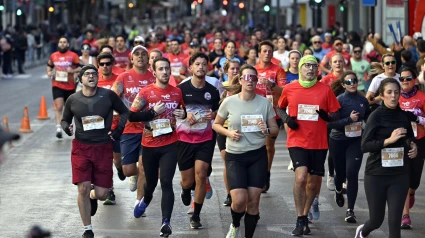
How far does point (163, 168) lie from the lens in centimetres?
1107

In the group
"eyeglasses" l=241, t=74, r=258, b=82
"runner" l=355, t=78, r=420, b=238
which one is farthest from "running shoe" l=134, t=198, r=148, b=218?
"runner" l=355, t=78, r=420, b=238

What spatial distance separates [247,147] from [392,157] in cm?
135

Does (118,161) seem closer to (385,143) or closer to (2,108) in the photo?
(385,143)

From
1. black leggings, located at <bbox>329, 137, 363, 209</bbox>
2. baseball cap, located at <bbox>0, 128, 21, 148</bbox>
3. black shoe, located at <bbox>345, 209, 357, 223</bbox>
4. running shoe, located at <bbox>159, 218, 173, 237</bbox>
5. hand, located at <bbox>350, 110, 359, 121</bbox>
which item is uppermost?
baseball cap, located at <bbox>0, 128, 21, 148</bbox>

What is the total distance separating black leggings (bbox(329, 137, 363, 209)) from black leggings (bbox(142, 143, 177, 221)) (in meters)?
1.93

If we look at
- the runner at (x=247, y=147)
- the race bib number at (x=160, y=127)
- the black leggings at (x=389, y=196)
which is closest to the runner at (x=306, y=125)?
the runner at (x=247, y=147)

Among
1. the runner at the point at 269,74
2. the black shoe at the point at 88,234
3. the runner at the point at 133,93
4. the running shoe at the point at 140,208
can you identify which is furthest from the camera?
the runner at the point at 269,74

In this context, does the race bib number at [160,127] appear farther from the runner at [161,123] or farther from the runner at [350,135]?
the runner at [350,135]

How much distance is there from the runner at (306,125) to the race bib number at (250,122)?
770 mm

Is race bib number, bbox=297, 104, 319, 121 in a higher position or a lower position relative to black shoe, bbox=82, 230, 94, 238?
higher

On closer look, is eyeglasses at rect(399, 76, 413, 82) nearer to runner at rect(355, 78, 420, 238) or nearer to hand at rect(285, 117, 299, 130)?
hand at rect(285, 117, 299, 130)

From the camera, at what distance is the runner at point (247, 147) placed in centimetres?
1019

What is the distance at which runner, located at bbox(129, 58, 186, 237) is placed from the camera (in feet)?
36.2

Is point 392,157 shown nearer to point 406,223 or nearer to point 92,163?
point 406,223
